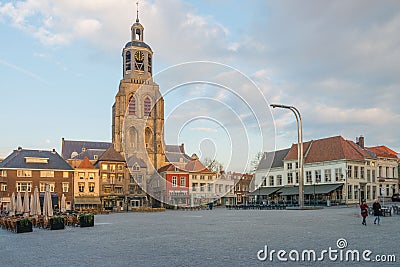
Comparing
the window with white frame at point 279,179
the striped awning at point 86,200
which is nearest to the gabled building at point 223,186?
the window with white frame at point 279,179

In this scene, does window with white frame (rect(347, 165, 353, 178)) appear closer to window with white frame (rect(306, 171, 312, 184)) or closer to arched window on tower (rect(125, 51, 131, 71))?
window with white frame (rect(306, 171, 312, 184))

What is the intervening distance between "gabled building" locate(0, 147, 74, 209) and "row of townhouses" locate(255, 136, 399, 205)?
110 feet

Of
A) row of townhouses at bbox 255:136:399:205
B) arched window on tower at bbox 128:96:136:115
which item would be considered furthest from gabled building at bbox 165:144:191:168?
row of townhouses at bbox 255:136:399:205

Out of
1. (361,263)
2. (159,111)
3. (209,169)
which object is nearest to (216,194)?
(209,169)

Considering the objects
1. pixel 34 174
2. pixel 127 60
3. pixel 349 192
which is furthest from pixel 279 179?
pixel 127 60

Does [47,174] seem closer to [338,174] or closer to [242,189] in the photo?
[242,189]

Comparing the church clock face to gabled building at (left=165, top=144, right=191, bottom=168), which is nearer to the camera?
the church clock face

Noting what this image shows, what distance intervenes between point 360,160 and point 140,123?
48230mm

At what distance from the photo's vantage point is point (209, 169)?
87.8m

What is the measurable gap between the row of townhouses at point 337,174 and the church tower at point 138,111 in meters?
29.1

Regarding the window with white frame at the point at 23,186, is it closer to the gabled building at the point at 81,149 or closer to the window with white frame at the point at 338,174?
the gabled building at the point at 81,149

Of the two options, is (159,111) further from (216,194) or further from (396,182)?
(396,182)

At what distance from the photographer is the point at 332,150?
65562 millimetres

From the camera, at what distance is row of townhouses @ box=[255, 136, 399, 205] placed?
2436 inches
